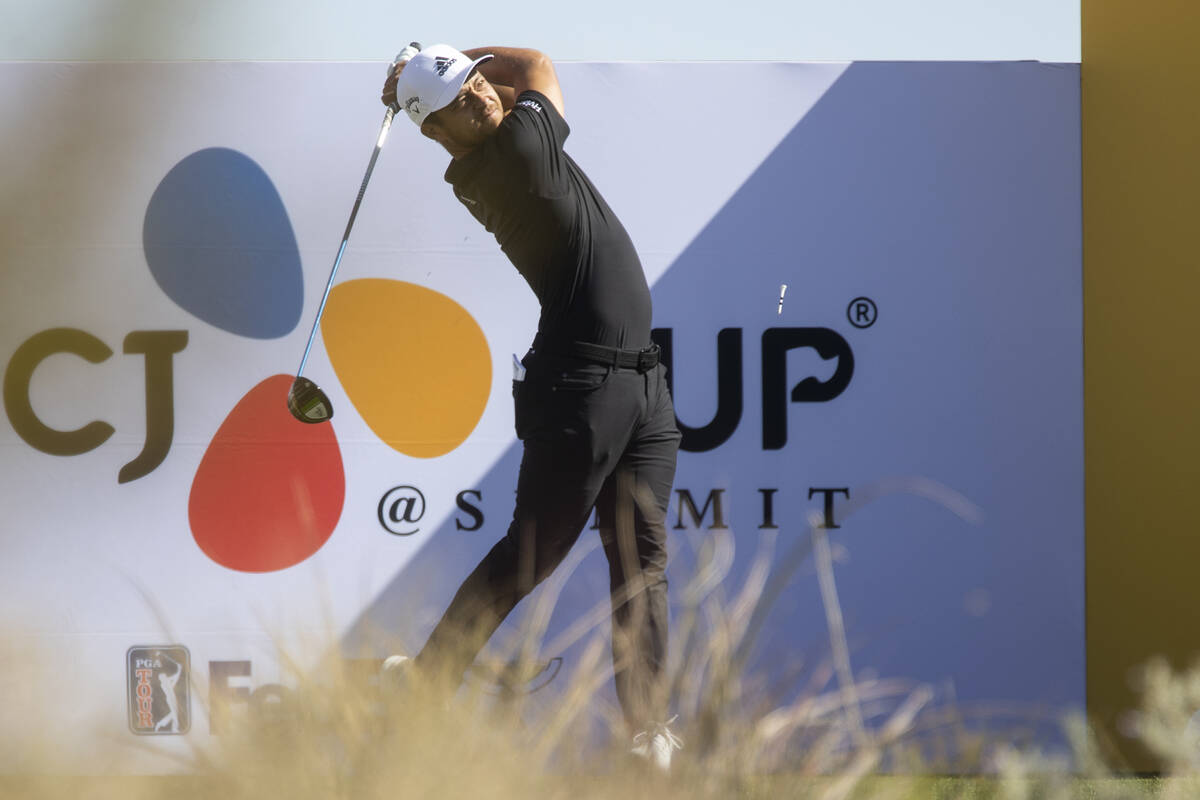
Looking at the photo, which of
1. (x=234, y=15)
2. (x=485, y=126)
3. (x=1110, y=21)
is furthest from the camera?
(x=1110, y=21)

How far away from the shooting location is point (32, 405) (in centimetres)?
275

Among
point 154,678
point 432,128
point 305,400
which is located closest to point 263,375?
point 305,400

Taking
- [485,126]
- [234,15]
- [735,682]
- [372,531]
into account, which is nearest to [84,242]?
[234,15]

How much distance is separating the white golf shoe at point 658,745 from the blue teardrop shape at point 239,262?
211 centimetres

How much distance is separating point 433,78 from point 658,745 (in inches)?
44.9

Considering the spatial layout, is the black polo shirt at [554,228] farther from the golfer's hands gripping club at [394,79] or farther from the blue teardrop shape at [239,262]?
the blue teardrop shape at [239,262]

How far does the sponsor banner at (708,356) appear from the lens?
2783 mm

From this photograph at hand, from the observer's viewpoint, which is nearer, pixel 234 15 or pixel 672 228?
pixel 234 15

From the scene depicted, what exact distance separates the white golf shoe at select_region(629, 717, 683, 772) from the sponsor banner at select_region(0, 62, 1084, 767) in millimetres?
1840

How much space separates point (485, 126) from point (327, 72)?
4.01 ft

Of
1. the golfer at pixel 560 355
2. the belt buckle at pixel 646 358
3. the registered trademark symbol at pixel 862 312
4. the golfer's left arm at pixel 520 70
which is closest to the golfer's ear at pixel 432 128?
the golfer at pixel 560 355

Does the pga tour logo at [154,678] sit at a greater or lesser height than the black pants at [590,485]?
lesser

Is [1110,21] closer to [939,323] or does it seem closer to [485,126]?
[939,323]

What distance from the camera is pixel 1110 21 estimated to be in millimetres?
2754
